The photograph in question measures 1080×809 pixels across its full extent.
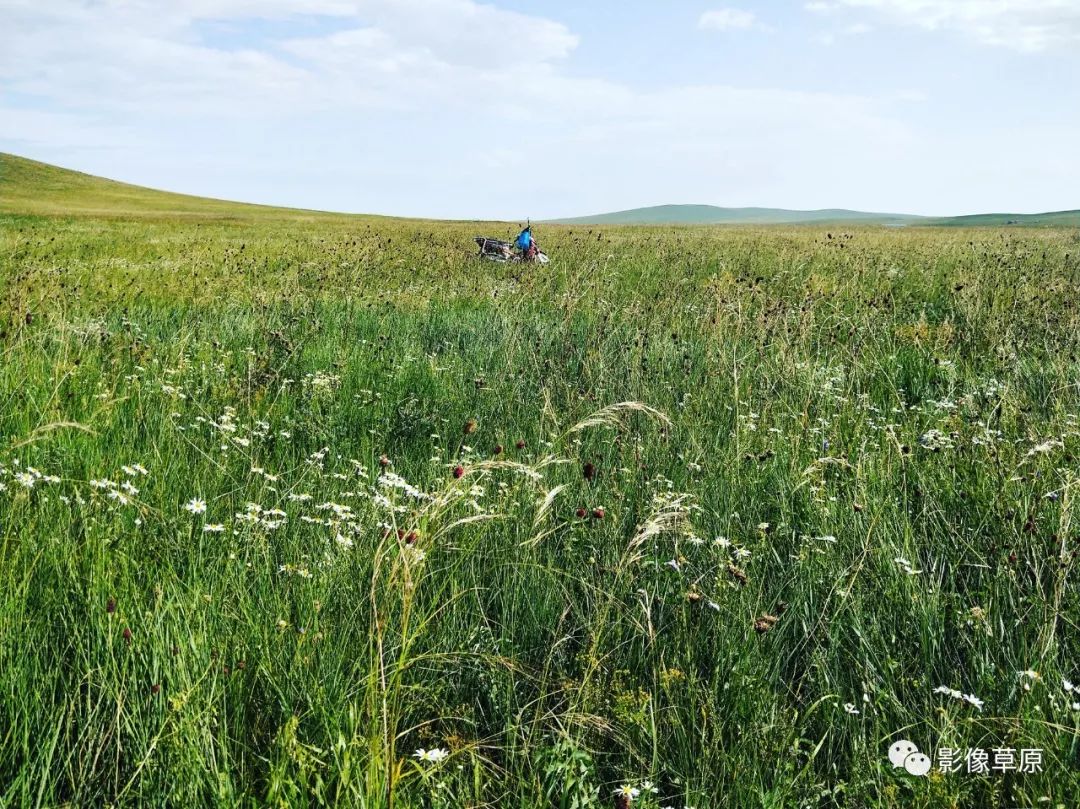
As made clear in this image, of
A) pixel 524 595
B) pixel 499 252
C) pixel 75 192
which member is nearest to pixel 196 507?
pixel 524 595

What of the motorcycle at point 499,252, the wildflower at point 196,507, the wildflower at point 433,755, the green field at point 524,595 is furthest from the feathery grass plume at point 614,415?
the motorcycle at point 499,252

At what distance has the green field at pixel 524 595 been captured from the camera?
5.97 feet

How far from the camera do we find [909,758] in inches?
73.6

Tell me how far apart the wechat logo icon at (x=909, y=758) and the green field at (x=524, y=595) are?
3 cm

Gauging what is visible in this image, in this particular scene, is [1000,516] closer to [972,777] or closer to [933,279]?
[972,777]

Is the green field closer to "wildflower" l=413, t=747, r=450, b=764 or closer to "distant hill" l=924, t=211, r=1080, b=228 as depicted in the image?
"wildflower" l=413, t=747, r=450, b=764

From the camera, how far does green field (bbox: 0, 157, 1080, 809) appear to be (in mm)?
1819

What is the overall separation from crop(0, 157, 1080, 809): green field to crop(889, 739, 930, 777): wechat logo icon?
28 mm

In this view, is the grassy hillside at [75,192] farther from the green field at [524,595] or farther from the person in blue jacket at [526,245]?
the green field at [524,595]

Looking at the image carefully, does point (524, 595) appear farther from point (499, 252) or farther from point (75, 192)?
point (75, 192)

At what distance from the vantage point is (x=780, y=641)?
2396 mm

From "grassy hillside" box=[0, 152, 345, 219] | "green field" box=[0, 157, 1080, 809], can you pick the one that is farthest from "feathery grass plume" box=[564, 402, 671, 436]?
"grassy hillside" box=[0, 152, 345, 219]

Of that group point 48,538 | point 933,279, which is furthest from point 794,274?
point 48,538

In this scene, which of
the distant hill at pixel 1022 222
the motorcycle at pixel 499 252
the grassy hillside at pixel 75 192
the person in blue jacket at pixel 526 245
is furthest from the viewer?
the grassy hillside at pixel 75 192
